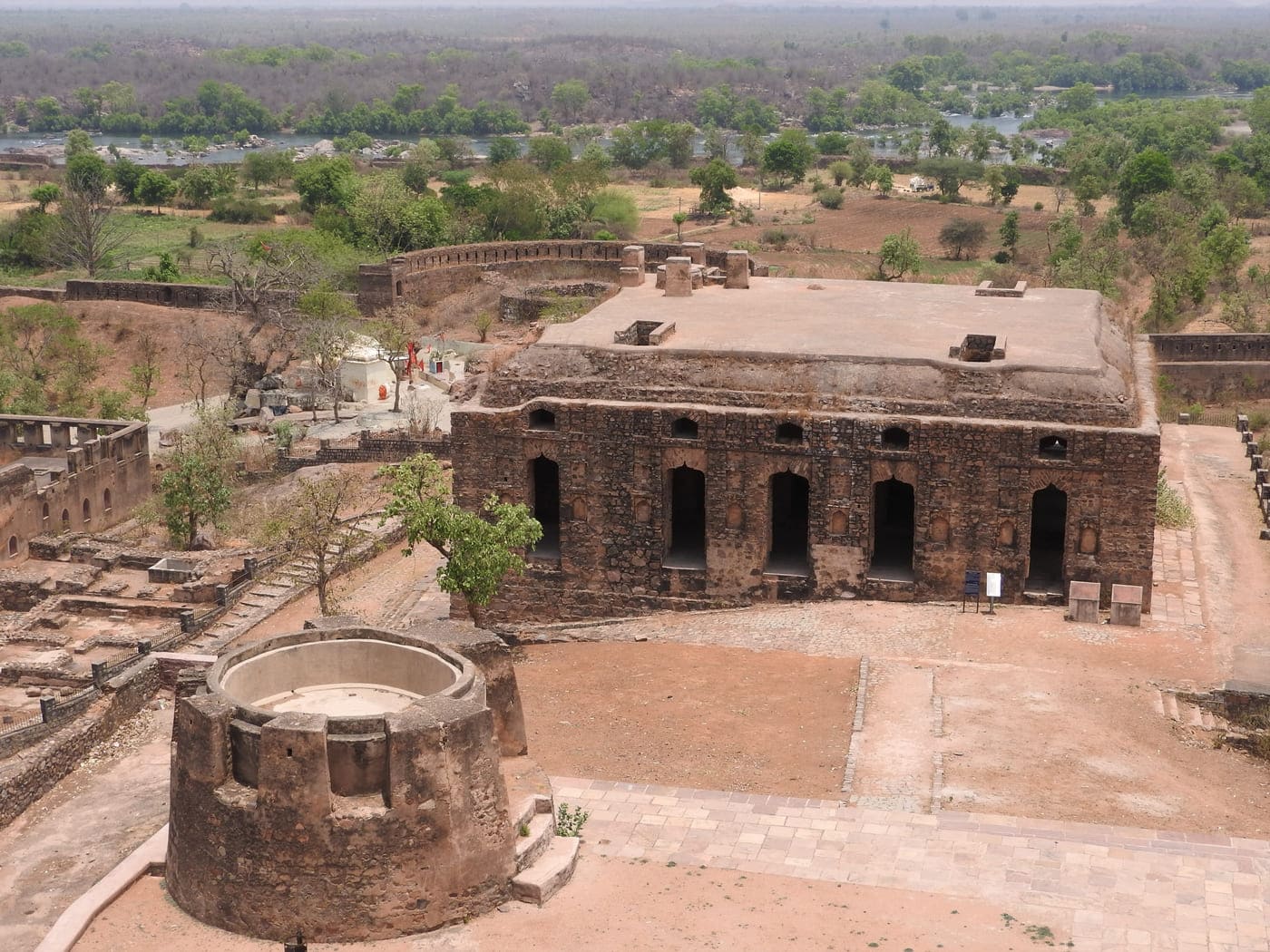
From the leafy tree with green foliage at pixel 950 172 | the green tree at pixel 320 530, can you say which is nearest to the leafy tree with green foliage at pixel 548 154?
the leafy tree with green foliage at pixel 950 172

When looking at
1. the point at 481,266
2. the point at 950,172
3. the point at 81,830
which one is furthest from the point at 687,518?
the point at 950,172

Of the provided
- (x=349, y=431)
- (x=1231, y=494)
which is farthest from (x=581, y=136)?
(x=1231, y=494)

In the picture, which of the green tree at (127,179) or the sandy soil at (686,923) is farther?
the green tree at (127,179)

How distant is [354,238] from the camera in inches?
2445

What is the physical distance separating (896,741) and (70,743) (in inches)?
376

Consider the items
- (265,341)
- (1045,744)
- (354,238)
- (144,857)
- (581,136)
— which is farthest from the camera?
(581,136)

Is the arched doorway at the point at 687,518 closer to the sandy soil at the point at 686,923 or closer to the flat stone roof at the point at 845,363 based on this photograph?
the flat stone roof at the point at 845,363

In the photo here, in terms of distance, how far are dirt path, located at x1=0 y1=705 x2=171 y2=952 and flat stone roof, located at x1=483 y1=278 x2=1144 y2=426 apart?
738 cm

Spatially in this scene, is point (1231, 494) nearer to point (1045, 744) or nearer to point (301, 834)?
point (1045, 744)

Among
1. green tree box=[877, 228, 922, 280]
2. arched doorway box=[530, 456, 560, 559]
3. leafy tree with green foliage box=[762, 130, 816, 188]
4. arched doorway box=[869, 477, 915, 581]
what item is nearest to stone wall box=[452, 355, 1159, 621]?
arched doorway box=[869, 477, 915, 581]

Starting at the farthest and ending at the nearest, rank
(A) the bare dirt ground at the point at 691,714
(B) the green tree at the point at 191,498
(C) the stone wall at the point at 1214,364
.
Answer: (C) the stone wall at the point at 1214,364 < (B) the green tree at the point at 191,498 < (A) the bare dirt ground at the point at 691,714

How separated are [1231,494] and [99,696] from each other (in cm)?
1880

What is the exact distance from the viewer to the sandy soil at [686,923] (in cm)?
1459

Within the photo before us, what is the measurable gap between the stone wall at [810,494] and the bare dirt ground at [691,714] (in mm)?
1858
